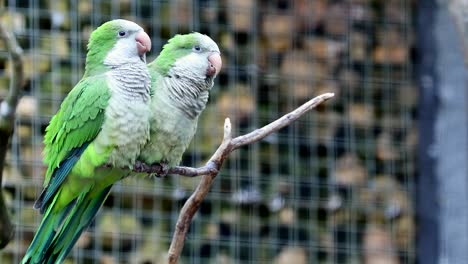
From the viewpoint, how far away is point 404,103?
13.0 ft

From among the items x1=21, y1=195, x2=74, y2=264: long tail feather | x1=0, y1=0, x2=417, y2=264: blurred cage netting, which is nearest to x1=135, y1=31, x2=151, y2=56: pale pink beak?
x1=21, y1=195, x2=74, y2=264: long tail feather

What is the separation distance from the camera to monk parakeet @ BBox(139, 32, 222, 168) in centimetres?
235

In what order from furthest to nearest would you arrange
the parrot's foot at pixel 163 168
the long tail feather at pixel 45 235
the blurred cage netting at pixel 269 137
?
the blurred cage netting at pixel 269 137 < the parrot's foot at pixel 163 168 < the long tail feather at pixel 45 235

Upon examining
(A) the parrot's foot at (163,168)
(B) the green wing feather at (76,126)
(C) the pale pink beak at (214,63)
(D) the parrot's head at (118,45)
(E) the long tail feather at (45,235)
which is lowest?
(E) the long tail feather at (45,235)

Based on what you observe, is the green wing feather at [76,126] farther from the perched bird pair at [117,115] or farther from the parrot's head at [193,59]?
the parrot's head at [193,59]

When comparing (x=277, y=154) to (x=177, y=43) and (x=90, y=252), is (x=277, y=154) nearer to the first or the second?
(x=90, y=252)

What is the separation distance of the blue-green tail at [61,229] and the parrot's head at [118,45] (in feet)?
0.87

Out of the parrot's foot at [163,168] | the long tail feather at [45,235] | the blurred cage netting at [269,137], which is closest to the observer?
the long tail feather at [45,235]

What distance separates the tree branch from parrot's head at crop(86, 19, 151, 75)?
145 mm

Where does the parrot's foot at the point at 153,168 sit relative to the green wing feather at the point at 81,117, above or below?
below

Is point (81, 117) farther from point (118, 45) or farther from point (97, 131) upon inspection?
point (118, 45)

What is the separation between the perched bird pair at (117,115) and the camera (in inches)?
91.8

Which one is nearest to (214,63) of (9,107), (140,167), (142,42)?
(142,42)

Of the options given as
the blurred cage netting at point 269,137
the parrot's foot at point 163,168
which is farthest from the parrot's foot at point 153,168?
the blurred cage netting at point 269,137
